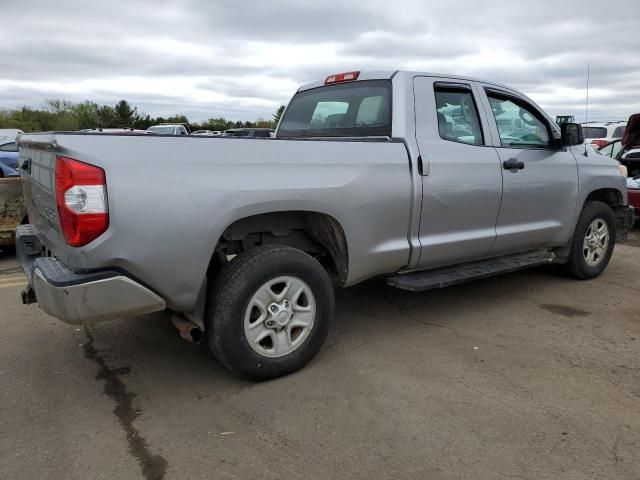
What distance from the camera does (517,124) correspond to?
496 cm

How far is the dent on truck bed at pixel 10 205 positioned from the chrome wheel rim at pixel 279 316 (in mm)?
4625

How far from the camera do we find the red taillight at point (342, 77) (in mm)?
4597

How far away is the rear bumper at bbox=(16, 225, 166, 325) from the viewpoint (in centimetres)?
275

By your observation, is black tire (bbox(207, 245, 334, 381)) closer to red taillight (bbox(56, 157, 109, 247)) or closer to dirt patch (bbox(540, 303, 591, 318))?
red taillight (bbox(56, 157, 109, 247))

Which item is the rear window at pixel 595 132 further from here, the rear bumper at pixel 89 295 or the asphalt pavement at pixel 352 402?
the rear bumper at pixel 89 295

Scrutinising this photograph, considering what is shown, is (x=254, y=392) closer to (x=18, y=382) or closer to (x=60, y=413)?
(x=60, y=413)

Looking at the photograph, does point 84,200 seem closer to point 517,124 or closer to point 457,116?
point 457,116

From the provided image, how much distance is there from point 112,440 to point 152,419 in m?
0.26

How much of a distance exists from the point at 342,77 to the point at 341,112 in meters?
0.33

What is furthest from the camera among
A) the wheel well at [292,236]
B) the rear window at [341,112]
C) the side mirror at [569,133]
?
the side mirror at [569,133]

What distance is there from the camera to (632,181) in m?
8.73

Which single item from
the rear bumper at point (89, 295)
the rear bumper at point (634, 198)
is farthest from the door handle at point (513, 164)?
the rear bumper at point (634, 198)

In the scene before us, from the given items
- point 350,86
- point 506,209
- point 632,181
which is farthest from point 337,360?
point 632,181

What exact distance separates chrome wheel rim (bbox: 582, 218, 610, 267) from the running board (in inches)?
23.9
